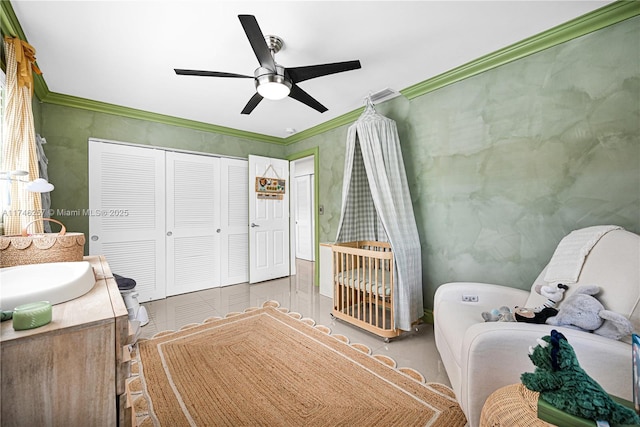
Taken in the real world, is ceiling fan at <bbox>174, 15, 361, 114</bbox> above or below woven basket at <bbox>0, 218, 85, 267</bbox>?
above

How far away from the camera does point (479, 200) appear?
239 cm

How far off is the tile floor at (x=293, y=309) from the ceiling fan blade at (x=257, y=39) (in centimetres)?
231

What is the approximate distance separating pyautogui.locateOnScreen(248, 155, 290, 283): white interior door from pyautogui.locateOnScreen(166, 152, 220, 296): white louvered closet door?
0.51 m

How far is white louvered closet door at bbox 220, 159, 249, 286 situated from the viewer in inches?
161

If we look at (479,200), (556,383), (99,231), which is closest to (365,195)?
(479,200)

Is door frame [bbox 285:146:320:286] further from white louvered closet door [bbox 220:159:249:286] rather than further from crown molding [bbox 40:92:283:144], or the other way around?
white louvered closet door [bbox 220:159:249:286]

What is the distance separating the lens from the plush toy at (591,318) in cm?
120

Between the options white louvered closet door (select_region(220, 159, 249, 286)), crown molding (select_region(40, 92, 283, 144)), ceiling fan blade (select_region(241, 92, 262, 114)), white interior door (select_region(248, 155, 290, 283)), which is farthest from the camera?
white interior door (select_region(248, 155, 290, 283))

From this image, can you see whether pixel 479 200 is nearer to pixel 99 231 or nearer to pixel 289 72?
pixel 289 72

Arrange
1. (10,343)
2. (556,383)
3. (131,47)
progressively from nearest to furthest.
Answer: (10,343)
(556,383)
(131,47)

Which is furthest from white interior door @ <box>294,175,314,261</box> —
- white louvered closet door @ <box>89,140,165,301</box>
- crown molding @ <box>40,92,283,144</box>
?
white louvered closet door @ <box>89,140,165,301</box>

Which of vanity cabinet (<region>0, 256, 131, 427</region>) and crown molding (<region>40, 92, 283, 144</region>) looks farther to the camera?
crown molding (<region>40, 92, 283, 144</region>)

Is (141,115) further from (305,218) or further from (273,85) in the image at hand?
(305,218)

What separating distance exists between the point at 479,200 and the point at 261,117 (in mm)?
2792
